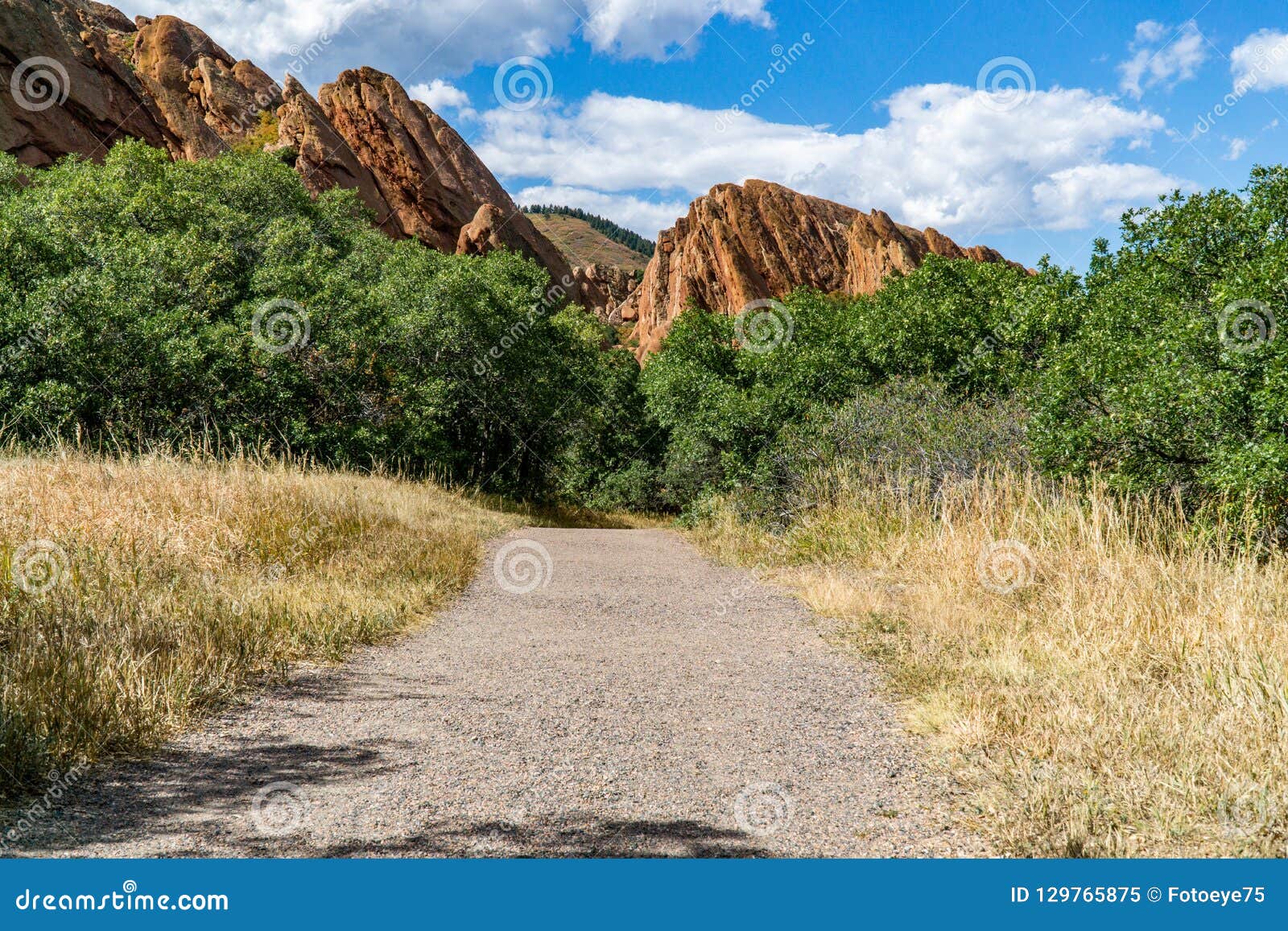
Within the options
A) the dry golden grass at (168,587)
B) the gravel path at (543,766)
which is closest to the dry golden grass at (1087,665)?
the gravel path at (543,766)

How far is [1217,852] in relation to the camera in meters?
3.03

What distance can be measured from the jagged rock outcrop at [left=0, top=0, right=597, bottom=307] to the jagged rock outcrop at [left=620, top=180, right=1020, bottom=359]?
33.9 feet

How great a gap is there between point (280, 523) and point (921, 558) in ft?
20.6

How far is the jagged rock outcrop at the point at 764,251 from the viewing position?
62469 millimetres

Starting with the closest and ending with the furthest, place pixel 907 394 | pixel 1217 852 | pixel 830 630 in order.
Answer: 1. pixel 1217 852
2. pixel 830 630
3. pixel 907 394

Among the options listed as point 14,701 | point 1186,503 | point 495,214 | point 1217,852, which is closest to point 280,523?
point 14,701

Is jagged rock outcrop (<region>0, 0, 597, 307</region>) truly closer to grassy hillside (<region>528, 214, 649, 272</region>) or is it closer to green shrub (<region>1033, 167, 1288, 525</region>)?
green shrub (<region>1033, 167, 1288, 525</region>)

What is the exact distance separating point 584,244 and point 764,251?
263ft

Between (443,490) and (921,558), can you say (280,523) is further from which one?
(443,490)

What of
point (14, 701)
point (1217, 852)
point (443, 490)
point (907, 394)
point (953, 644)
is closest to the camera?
point (1217, 852)

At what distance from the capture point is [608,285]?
8888 centimetres

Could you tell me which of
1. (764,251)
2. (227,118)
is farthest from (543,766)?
(764,251)

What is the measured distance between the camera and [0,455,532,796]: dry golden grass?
4230 millimetres

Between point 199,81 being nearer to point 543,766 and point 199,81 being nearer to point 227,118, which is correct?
point 227,118
